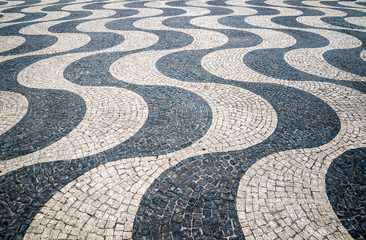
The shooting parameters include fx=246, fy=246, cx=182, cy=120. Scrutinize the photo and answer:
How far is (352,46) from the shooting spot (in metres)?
9.75

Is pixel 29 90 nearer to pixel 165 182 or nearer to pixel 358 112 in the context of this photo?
pixel 165 182

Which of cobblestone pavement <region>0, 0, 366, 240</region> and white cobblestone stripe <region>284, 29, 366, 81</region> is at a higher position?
white cobblestone stripe <region>284, 29, 366, 81</region>

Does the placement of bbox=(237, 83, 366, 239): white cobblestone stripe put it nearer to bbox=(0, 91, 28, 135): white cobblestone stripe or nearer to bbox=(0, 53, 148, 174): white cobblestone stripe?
bbox=(0, 53, 148, 174): white cobblestone stripe

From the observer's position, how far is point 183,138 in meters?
5.00

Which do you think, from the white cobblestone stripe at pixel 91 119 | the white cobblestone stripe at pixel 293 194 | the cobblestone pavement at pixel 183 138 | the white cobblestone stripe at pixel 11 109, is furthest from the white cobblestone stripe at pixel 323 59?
the white cobblestone stripe at pixel 11 109

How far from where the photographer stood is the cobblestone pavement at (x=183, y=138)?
3473 mm

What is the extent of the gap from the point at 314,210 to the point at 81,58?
8532mm

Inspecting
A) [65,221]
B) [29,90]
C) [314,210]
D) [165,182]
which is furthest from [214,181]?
[29,90]

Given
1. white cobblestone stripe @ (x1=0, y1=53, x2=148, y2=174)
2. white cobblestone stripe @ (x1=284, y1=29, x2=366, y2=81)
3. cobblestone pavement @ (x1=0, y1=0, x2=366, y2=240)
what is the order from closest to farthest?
cobblestone pavement @ (x1=0, y1=0, x2=366, y2=240) → white cobblestone stripe @ (x1=0, y1=53, x2=148, y2=174) → white cobblestone stripe @ (x1=284, y1=29, x2=366, y2=81)

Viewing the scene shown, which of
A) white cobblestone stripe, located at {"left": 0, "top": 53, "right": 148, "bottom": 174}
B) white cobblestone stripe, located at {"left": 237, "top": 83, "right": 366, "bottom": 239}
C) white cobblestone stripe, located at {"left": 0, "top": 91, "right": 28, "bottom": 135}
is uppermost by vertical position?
white cobblestone stripe, located at {"left": 237, "top": 83, "right": 366, "bottom": 239}

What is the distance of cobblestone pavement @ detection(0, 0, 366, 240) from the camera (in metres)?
3.47

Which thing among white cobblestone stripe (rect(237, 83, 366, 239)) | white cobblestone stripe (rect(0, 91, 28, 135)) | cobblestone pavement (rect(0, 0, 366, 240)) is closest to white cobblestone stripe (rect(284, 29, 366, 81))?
cobblestone pavement (rect(0, 0, 366, 240))

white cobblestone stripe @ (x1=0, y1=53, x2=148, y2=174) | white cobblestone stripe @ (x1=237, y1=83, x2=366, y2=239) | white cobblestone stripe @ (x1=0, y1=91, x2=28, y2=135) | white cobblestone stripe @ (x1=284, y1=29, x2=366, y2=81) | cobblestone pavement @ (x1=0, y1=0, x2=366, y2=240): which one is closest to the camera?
white cobblestone stripe @ (x1=237, y1=83, x2=366, y2=239)

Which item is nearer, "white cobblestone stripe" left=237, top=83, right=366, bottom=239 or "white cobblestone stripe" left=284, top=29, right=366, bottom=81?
"white cobblestone stripe" left=237, top=83, right=366, bottom=239
